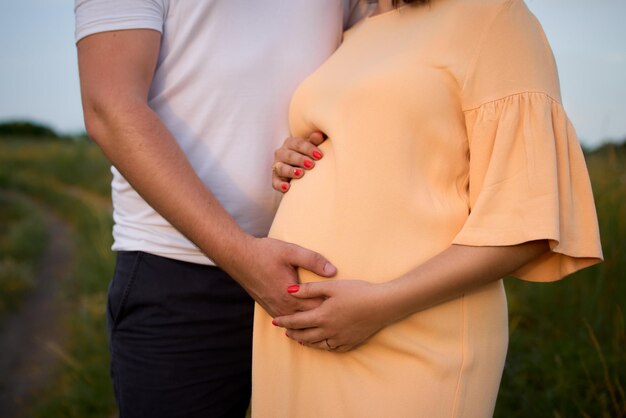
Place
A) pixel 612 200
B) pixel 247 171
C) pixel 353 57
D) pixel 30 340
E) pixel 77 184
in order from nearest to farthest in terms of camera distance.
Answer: pixel 353 57
pixel 247 171
pixel 612 200
pixel 30 340
pixel 77 184

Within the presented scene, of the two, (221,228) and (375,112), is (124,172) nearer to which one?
(221,228)

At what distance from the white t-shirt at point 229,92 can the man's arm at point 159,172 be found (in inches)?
6.4

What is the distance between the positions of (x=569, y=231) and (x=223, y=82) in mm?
987

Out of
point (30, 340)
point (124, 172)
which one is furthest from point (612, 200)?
point (30, 340)

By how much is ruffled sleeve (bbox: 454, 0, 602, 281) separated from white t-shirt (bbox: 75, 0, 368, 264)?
1.93 ft

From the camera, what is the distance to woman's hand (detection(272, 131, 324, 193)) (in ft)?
5.05

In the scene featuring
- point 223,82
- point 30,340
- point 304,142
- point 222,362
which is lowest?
point 30,340

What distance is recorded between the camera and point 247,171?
168 centimetres

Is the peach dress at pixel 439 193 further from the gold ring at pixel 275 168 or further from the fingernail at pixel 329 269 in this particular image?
the gold ring at pixel 275 168

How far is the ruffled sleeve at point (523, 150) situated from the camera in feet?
4.09

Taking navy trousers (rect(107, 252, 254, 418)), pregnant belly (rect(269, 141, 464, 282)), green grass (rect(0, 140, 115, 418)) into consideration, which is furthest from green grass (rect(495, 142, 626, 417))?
green grass (rect(0, 140, 115, 418))

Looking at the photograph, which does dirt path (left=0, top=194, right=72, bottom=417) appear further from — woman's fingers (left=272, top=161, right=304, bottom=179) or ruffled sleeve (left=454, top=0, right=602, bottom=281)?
ruffled sleeve (left=454, top=0, right=602, bottom=281)

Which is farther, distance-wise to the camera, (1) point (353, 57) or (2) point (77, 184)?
(2) point (77, 184)

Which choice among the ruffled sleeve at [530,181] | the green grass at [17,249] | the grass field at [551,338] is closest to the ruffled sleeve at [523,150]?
the ruffled sleeve at [530,181]
